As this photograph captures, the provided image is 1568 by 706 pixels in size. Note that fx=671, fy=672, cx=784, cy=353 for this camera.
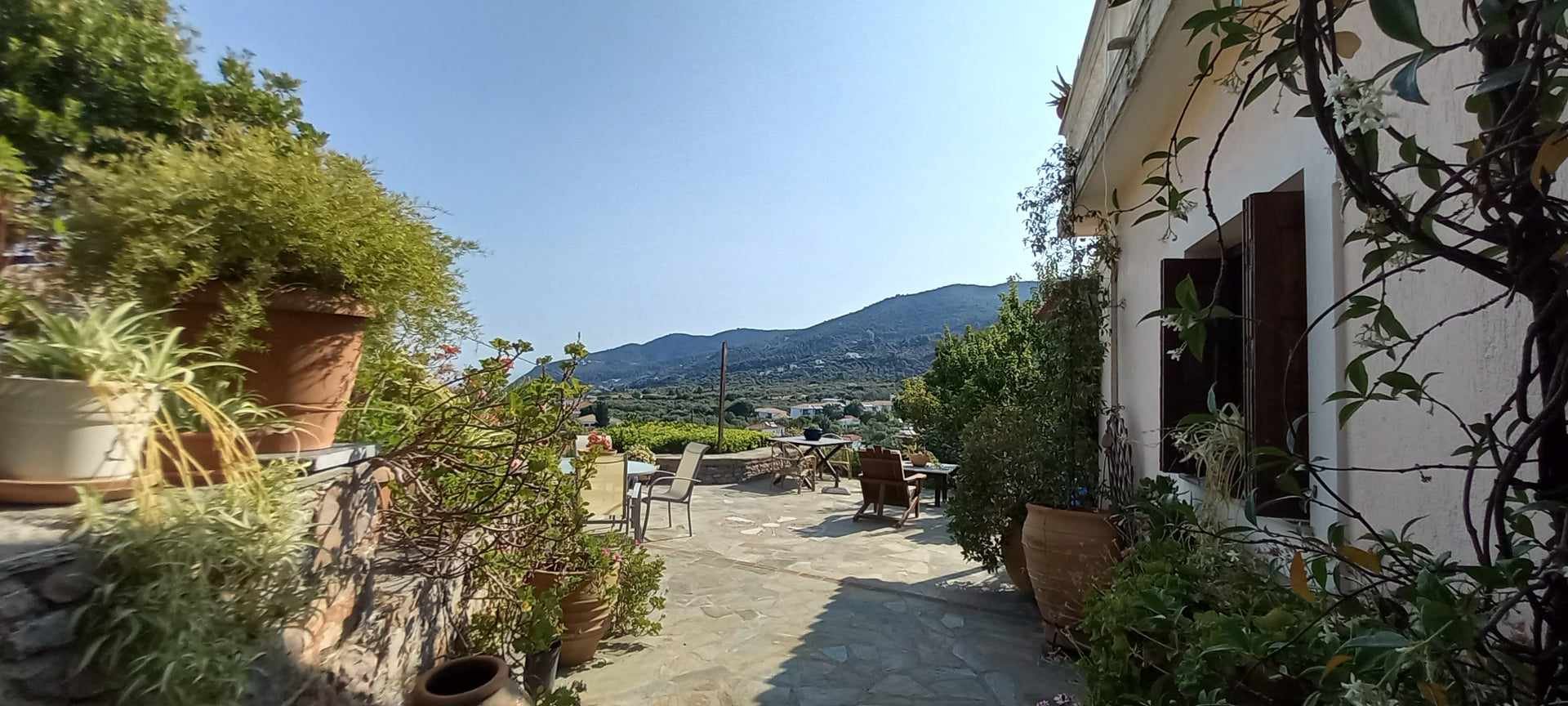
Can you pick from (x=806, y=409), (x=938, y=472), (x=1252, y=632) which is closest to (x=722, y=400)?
(x=938, y=472)

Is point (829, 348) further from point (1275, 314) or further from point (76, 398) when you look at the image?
point (76, 398)

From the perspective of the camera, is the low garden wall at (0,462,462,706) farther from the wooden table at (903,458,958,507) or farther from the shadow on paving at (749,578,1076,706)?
the wooden table at (903,458,958,507)

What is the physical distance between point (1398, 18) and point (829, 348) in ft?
169

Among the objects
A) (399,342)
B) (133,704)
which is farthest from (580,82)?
(133,704)

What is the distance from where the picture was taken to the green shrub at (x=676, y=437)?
13.9 m

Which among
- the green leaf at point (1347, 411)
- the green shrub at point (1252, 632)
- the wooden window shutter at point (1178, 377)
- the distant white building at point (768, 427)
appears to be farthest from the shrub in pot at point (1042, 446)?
the distant white building at point (768, 427)

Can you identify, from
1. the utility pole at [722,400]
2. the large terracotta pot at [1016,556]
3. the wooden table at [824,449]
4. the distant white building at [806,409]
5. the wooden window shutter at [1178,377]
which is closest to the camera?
the wooden window shutter at [1178,377]

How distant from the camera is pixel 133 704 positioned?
3.72 feet

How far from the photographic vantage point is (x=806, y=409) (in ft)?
88.5

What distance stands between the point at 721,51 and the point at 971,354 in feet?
A: 25.9

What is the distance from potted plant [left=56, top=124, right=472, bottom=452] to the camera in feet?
4.75

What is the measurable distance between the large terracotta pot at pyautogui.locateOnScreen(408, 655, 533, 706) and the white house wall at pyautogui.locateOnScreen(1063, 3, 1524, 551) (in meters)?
2.17

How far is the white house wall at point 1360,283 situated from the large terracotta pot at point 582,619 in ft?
9.87

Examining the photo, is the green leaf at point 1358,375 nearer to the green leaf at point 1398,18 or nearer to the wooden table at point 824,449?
the green leaf at point 1398,18
